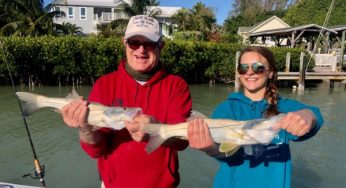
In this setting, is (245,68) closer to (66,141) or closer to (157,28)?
(157,28)

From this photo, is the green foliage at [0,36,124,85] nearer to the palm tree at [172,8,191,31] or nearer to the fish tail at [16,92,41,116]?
the fish tail at [16,92,41,116]

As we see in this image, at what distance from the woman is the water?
587 centimetres

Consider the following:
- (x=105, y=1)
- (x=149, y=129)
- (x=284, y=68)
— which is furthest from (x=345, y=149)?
(x=105, y=1)

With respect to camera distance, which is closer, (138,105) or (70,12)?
(138,105)

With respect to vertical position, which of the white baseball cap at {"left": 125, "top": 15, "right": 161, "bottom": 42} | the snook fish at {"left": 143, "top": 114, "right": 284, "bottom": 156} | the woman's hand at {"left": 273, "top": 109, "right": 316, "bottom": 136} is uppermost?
the white baseball cap at {"left": 125, "top": 15, "right": 161, "bottom": 42}

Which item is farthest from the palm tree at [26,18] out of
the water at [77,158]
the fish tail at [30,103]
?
the fish tail at [30,103]

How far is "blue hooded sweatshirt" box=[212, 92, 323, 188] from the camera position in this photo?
9.40 feet

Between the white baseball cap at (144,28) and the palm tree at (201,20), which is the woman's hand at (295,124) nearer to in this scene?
the white baseball cap at (144,28)

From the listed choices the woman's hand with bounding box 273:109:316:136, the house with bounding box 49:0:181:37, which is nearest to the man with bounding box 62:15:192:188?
the woman's hand with bounding box 273:109:316:136

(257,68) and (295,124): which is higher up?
(257,68)

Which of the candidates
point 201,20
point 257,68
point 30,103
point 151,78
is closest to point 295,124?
point 257,68

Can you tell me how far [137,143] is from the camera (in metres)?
2.97

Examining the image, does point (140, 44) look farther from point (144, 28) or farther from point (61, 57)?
point (61, 57)

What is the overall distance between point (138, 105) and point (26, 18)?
31.3m
